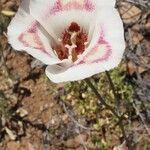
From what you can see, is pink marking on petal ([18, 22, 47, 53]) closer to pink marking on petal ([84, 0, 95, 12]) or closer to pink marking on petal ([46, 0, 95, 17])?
pink marking on petal ([46, 0, 95, 17])

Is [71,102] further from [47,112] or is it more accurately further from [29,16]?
[29,16]

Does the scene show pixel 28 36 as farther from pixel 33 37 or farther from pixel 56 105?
pixel 56 105

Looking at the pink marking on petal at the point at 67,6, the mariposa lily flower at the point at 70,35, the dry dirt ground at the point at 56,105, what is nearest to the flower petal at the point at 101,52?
the mariposa lily flower at the point at 70,35

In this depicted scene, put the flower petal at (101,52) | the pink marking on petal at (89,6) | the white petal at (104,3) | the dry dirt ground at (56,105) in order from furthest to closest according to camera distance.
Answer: the dry dirt ground at (56,105), the pink marking on petal at (89,6), the white petal at (104,3), the flower petal at (101,52)

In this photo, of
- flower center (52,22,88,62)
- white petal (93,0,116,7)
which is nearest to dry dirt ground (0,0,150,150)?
flower center (52,22,88,62)

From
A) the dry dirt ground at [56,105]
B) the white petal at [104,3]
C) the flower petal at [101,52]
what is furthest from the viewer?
the dry dirt ground at [56,105]

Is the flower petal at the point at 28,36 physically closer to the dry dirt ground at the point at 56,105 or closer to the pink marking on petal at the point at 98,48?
the pink marking on petal at the point at 98,48
